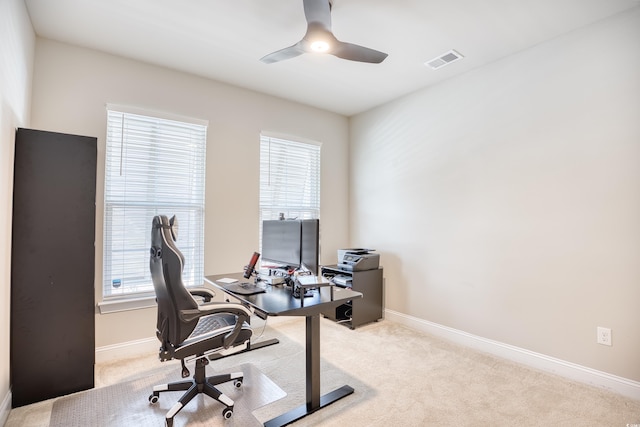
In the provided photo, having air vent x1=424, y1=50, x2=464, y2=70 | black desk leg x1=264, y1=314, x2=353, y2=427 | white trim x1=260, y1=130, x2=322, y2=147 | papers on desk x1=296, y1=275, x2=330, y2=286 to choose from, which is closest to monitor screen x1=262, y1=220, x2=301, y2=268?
papers on desk x1=296, y1=275, x2=330, y2=286

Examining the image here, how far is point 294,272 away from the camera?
8.79ft

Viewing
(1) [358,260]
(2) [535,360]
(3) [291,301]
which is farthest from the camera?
(1) [358,260]

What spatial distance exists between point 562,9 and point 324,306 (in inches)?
108

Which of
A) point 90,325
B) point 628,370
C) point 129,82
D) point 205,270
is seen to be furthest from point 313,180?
point 628,370

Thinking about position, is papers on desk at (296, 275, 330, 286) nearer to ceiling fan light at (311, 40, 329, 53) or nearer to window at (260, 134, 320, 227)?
window at (260, 134, 320, 227)

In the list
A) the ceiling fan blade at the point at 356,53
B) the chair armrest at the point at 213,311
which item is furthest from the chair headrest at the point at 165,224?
the ceiling fan blade at the point at 356,53

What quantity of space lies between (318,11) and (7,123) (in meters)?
2.09

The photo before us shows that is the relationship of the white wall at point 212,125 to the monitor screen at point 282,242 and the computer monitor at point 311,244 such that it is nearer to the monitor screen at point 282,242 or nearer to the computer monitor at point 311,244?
the monitor screen at point 282,242

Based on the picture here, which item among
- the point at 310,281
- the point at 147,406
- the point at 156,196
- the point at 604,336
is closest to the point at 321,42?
the point at 310,281

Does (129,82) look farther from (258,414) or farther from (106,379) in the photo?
(258,414)

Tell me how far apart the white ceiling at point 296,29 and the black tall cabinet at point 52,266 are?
38.2 inches

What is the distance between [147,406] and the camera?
6.92 ft

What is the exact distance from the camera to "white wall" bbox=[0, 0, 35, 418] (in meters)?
1.85

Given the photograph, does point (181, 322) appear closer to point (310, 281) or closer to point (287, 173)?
point (310, 281)
